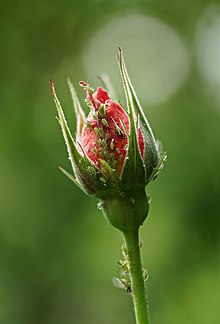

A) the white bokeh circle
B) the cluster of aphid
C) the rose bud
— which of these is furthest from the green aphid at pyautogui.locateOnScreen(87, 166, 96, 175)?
the white bokeh circle

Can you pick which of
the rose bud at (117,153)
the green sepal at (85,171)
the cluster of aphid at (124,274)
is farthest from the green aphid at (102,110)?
the cluster of aphid at (124,274)

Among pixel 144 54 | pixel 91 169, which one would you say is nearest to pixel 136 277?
pixel 91 169

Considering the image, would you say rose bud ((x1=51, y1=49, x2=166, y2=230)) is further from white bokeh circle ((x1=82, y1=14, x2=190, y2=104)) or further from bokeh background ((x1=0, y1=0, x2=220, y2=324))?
white bokeh circle ((x1=82, y1=14, x2=190, y2=104))

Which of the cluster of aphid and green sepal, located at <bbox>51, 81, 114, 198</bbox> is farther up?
green sepal, located at <bbox>51, 81, 114, 198</bbox>

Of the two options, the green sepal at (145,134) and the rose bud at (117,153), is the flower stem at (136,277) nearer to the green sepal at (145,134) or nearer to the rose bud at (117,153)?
the rose bud at (117,153)

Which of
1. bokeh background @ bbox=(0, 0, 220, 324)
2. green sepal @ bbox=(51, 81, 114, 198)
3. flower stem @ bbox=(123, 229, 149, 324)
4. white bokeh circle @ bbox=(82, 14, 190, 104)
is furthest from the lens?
white bokeh circle @ bbox=(82, 14, 190, 104)
